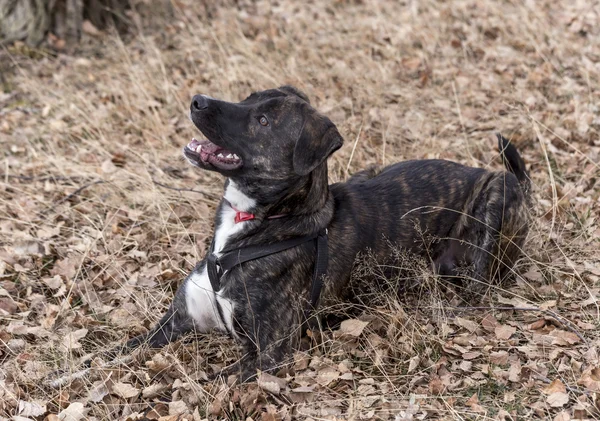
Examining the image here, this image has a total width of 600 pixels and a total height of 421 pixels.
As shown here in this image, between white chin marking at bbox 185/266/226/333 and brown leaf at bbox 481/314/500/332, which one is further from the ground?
white chin marking at bbox 185/266/226/333

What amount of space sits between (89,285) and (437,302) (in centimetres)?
247

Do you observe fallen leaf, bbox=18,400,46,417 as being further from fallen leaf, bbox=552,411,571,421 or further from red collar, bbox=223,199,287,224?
fallen leaf, bbox=552,411,571,421

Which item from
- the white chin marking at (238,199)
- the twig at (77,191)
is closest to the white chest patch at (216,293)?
the white chin marking at (238,199)

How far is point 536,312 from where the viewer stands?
478cm

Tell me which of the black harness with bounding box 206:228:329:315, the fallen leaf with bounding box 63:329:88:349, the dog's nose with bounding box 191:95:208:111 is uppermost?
the dog's nose with bounding box 191:95:208:111

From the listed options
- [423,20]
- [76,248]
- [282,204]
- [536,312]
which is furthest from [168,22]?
[536,312]

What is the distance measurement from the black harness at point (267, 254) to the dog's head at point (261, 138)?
0.41 meters

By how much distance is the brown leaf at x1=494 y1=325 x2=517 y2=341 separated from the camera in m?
4.50

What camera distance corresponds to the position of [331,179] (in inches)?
247

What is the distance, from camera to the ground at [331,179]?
4.12m

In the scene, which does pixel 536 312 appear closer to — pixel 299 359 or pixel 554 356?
pixel 554 356

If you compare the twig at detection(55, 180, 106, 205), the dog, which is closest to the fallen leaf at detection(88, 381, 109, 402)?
the dog

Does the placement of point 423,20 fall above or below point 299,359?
above

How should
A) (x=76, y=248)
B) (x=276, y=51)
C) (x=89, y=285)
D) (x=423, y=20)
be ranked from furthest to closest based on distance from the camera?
(x=423, y=20) → (x=276, y=51) → (x=76, y=248) → (x=89, y=285)
